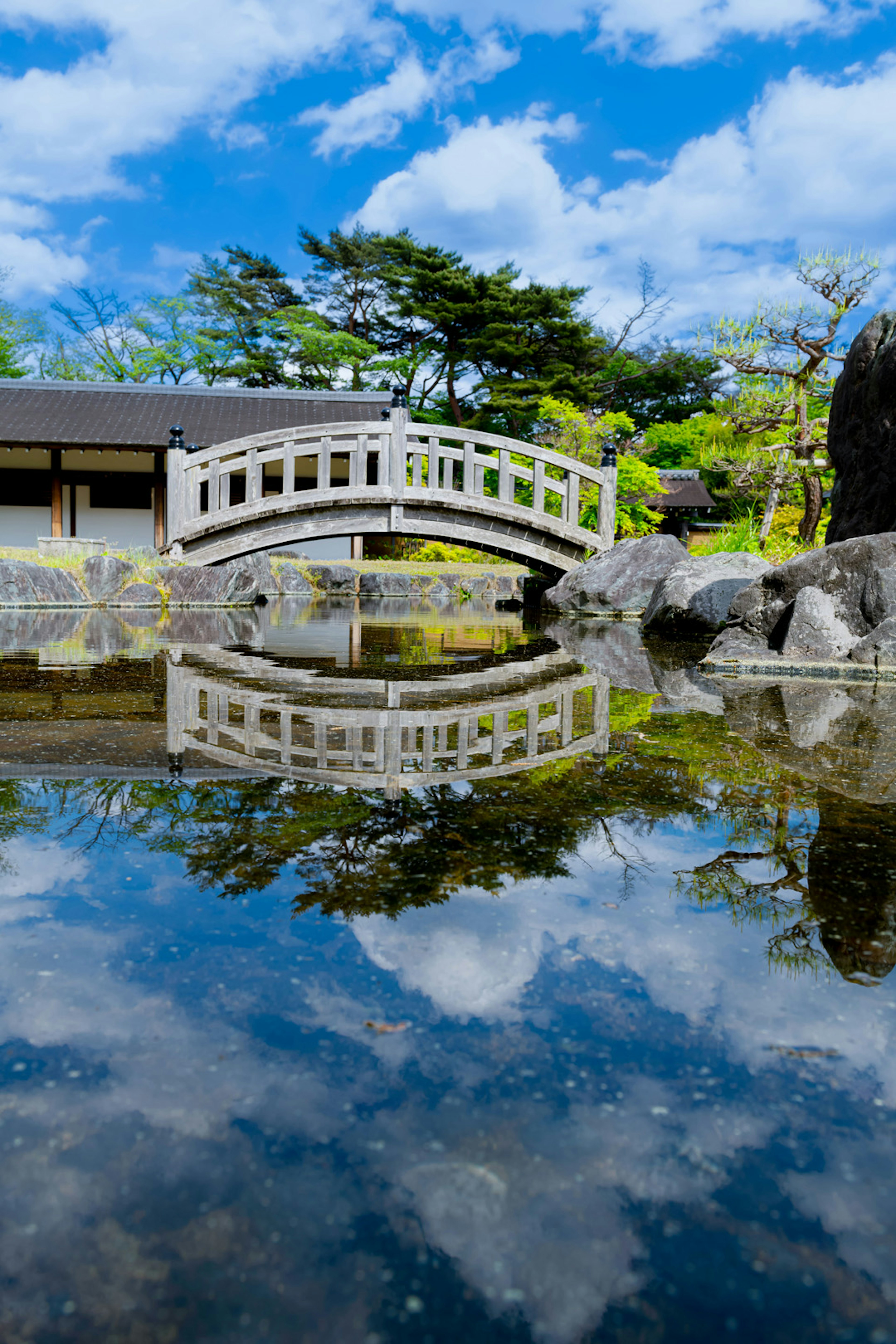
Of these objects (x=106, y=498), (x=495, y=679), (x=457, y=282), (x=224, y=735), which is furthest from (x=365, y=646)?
(x=457, y=282)

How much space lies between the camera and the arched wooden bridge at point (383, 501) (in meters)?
12.4

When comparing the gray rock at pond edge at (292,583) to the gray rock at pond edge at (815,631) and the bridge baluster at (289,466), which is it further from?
the gray rock at pond edge at (815,631)

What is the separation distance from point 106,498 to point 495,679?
16.9 metres

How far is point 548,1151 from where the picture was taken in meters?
1.08

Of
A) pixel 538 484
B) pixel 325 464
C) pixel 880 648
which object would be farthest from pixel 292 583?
pixel 880 648

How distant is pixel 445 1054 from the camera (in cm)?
128

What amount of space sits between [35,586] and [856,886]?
1110 centimetres

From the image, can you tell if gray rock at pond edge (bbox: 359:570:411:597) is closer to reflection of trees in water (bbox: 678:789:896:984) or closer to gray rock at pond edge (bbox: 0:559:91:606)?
gray rock at pond edge (bbox: 0:559:91:606)

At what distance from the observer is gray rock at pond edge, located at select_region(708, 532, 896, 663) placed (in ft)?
19.4

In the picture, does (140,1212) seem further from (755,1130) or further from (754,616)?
(754,616)

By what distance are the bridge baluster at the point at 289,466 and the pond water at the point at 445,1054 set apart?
32.0 ft

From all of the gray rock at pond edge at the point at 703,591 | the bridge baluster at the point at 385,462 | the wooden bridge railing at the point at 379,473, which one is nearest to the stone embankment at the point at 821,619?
the gray rock at pond edge at the point at 703,591

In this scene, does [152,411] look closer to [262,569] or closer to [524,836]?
[262,569]

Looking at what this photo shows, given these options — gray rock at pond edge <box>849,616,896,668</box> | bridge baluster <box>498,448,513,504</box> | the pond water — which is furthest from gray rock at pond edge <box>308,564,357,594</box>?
the pond water
